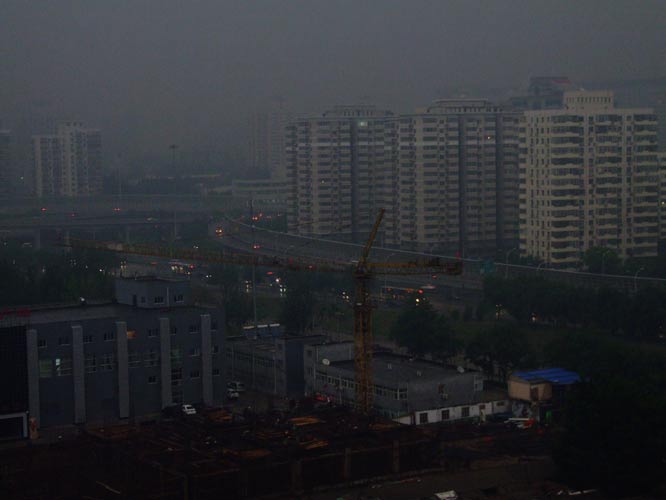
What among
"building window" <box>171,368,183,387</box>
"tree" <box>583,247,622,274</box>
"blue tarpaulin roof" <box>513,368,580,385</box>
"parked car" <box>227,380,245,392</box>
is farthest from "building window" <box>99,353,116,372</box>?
"tree" <box>583,247,622,274</box>

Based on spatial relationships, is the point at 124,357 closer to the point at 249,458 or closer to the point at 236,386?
the point at 236,386

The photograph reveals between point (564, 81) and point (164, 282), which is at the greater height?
point (564, 81)

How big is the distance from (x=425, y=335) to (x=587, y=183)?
20.2ft

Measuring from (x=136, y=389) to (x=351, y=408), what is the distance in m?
1.37

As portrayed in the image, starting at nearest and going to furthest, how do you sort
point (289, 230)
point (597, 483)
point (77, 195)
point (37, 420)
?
point (597, 483) < point (37, 420) < point (289, 230) < point (77, 195)

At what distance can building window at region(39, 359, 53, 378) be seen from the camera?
729cm

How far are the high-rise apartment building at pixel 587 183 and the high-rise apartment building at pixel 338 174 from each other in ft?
12.1

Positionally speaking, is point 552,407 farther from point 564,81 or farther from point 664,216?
point 564,81

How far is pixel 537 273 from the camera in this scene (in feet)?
44.0

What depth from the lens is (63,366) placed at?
738 cm

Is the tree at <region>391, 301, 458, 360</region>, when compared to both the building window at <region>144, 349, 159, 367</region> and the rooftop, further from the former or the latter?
the building window at <region>144, 349, 159, 367</region>

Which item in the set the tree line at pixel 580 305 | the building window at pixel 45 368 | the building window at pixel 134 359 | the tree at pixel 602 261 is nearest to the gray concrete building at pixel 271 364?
the building window at pixel 134 359

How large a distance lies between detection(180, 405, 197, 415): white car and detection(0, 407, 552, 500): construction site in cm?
42

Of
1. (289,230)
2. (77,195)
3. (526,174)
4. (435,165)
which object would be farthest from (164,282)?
(77,195)
